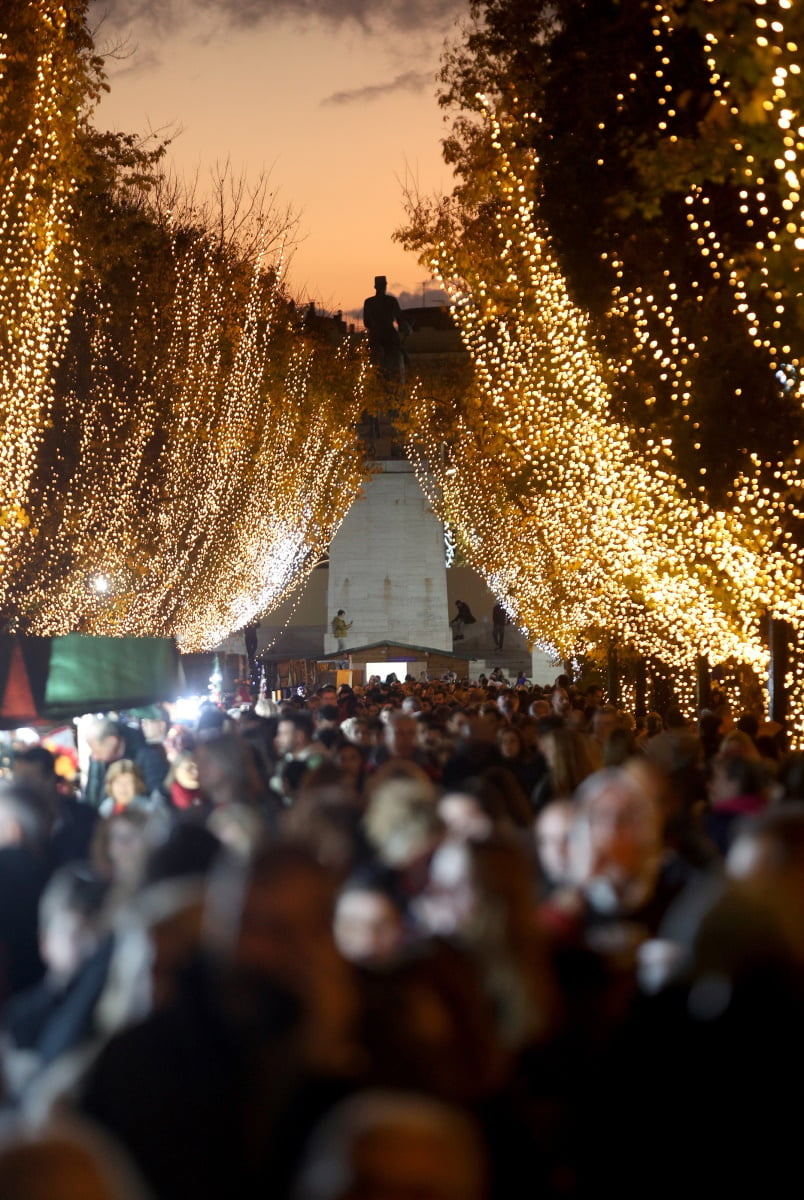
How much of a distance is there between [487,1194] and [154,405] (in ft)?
105

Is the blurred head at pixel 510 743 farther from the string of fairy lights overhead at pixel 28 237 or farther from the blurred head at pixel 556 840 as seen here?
the string of fairy lights overhead at pixel 28 237

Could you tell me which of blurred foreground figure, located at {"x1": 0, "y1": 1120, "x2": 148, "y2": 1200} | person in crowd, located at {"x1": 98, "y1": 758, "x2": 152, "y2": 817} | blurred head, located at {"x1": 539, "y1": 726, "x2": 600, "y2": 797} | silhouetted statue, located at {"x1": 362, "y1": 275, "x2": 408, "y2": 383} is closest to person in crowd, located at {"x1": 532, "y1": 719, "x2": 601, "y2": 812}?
blurred head, located at {"x1": 539, "y1": 726, "x2": 600, "y2": 797}

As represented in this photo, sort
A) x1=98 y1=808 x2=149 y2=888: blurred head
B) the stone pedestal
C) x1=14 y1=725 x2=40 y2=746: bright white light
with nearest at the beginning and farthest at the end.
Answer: x1=98 y1=808 x2=149 y2=888: blurred head < x1=14 y1=725 x2=40 y2=746: bright white light < the stone pedestal

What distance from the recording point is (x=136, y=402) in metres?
33.1

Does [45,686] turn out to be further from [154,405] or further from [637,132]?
[154,405]

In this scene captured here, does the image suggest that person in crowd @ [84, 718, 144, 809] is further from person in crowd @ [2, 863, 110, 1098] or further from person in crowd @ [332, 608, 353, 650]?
person in crowd @ [332, 608, 353, 650]

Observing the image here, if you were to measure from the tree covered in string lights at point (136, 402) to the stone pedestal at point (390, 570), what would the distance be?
1151 millimetres

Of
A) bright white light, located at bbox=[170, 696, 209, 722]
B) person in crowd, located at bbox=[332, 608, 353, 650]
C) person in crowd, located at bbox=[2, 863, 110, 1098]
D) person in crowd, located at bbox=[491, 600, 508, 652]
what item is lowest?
person in crowd, located at bbox=[2, 863, 110, 1098]

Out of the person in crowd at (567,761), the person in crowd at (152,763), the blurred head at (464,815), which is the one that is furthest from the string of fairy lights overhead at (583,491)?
the blurred head at (464,815)

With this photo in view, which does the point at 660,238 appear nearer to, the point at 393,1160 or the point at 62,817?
the point at 62,817

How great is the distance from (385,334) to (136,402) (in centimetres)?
1681

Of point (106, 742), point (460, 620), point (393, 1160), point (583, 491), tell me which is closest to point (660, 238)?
point (583, 491)

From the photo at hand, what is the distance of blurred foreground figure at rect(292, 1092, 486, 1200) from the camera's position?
7.37 ft

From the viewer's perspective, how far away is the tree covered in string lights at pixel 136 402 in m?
21.4
